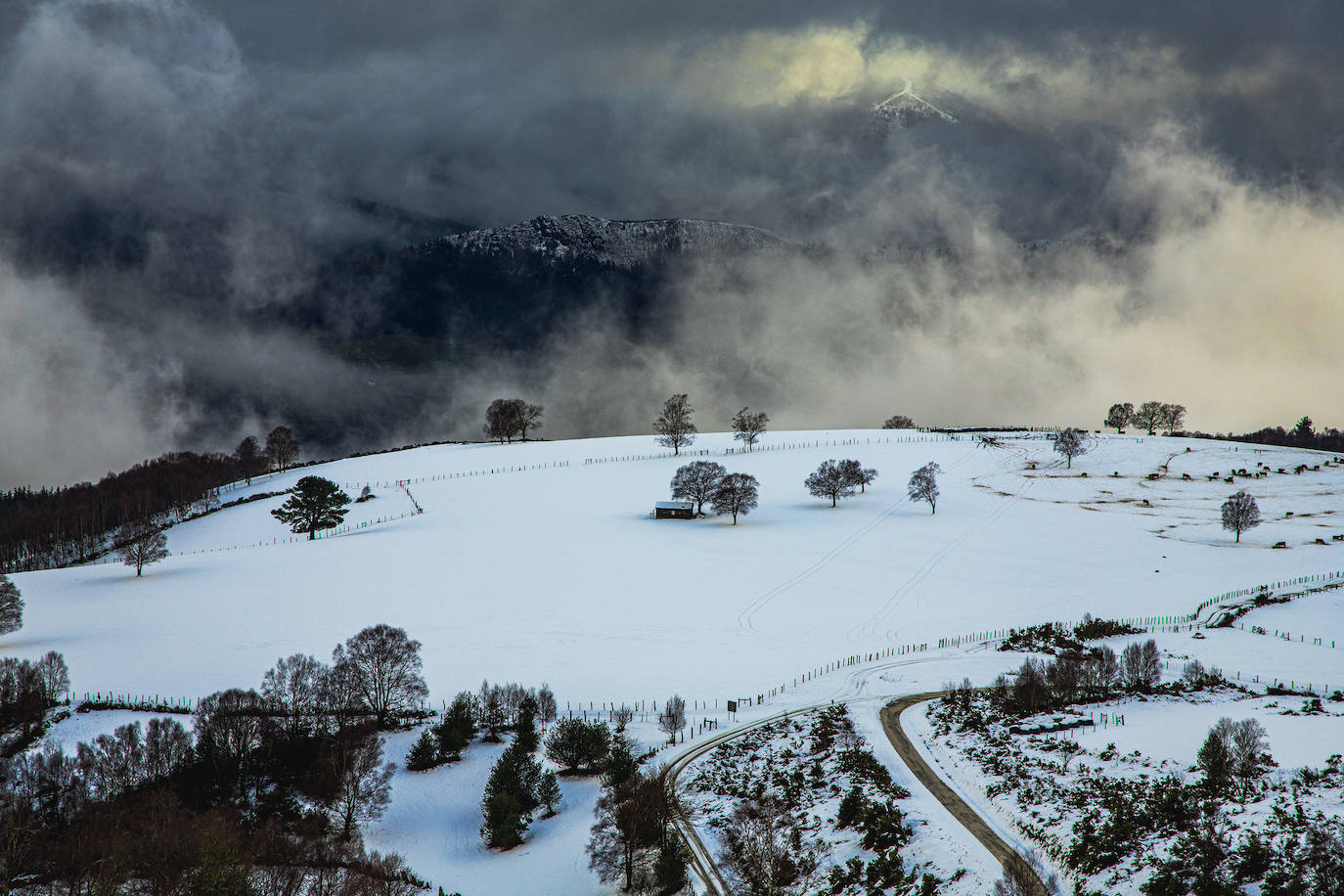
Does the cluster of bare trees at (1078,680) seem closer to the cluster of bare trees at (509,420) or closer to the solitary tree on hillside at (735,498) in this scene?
the solitary tree on hillside at (735,498)

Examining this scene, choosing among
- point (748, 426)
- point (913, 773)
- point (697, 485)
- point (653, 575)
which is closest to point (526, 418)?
point (748, 426)

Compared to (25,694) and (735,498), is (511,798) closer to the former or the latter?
(25,694)

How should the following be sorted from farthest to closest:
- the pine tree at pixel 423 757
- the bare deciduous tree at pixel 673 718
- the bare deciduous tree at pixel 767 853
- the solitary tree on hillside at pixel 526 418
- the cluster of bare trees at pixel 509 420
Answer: the solitary tree on hillside at pixel 526 418
the cluster of bare trees at pixel 509 420
the bare deciduous tree at pixel 673 718
the pine tree at pixel 423 757
the bare deciduous tree at pixel 767 853

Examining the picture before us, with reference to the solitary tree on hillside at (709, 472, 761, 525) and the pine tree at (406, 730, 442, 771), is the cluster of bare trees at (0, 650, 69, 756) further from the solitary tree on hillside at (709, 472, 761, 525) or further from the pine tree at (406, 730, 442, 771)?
the solitary tree on hillside at (709, 472, 761, 525)

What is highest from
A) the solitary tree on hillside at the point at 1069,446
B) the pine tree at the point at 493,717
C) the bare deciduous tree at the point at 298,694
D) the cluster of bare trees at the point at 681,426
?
the cluster of bare trees at the point at 681,426

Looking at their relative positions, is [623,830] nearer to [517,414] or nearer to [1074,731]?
[1074,731]

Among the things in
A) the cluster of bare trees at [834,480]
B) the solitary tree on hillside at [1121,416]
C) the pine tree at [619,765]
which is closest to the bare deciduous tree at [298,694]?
the pine tree at [619,765]

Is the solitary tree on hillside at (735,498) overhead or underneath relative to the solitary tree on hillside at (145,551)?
overhead

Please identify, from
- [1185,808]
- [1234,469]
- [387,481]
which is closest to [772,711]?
[1185,808]
